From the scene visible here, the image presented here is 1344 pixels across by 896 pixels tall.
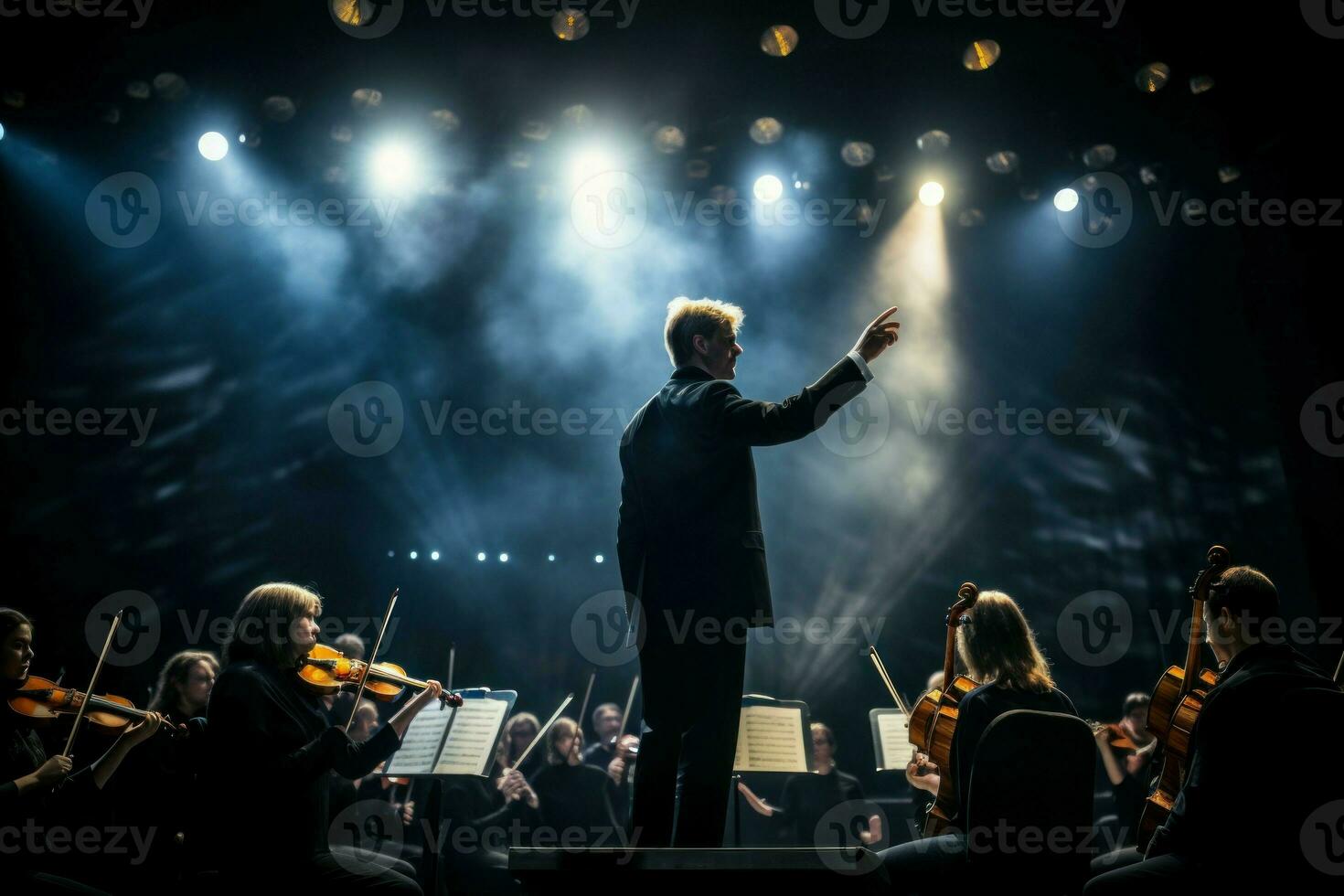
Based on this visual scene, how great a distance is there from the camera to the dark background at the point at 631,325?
19.3ft

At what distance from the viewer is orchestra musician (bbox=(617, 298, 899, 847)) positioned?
214cm

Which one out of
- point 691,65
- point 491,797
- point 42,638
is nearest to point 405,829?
point 491,797

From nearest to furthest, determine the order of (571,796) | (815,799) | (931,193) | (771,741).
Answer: (771,741)
(571,796)
(815,799)
(931,193)

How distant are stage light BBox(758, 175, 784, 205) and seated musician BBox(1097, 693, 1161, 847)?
175 inches

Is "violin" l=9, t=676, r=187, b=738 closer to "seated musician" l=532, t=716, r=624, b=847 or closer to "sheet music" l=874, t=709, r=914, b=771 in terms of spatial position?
"seated musician" l=532, t=716, r=624, b=847

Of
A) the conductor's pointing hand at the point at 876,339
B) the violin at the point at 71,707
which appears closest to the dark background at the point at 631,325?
the violin at the point at 71,707

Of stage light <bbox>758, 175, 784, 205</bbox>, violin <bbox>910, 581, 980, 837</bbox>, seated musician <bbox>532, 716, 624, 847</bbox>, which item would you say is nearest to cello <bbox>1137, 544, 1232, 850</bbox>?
violin <bbox>910, 581, 980, 837</bbox>

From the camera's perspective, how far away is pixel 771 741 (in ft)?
12.9

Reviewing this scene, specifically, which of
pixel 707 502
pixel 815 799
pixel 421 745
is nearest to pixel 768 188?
pixel 815 799

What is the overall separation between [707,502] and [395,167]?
5529 millimetres

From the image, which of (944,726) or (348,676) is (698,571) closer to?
(944,726)

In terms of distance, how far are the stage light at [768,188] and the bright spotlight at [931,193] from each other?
1168 millimetres

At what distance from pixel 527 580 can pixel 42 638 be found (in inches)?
148

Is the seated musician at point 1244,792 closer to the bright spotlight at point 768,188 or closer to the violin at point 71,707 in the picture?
the violin at point 71,707
